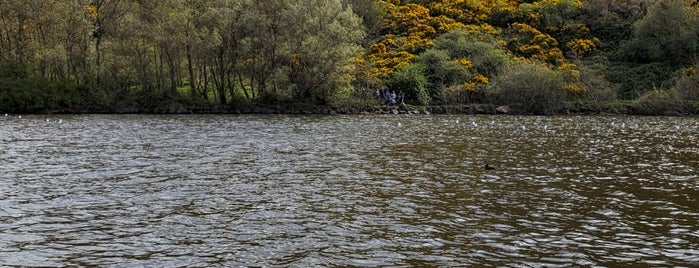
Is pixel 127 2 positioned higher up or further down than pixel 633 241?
higher up

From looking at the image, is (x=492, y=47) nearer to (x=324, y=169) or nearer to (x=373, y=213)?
(x=324, y=169)

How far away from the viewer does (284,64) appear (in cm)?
7125

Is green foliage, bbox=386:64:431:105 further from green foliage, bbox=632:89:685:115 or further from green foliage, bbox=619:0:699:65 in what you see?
green foliage, bbox=619:0:699:65

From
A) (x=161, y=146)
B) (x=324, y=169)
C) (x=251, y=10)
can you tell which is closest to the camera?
(x=324, y=169)

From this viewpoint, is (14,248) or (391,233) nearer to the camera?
(14,248)

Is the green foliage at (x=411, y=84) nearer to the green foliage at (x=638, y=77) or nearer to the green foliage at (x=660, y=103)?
the green foliage at (x=638, y=77)

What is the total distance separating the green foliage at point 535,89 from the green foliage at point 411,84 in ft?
33.8

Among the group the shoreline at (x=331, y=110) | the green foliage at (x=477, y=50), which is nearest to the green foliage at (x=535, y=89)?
the shoreline at (x=331, y=110)

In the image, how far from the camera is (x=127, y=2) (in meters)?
73.3

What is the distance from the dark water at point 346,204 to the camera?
1266 centimetres

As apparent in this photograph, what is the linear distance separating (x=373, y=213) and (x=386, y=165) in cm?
983

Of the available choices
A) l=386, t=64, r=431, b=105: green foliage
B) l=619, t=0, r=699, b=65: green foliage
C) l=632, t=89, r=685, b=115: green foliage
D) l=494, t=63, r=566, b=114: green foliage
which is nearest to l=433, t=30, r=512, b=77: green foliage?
l=494, t=63, r=566, b=114: green foliage

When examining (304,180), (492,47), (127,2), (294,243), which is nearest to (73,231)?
(294,243)

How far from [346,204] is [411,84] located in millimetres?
62094
